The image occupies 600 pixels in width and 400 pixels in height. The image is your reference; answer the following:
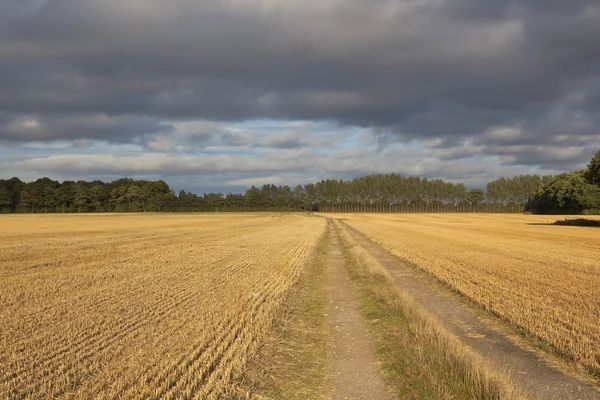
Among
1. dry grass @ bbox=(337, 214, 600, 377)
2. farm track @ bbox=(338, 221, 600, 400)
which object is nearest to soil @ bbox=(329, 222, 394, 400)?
farm track @ bbox=(338, 221, 600, 400)

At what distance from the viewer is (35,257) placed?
83.6 feet

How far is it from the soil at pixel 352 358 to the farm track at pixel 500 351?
2323 mm

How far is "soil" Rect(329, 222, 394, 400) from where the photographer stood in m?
7.30

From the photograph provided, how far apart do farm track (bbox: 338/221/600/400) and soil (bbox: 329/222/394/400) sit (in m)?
2.32

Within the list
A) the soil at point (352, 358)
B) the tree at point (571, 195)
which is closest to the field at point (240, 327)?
the soil at point (352, 358)

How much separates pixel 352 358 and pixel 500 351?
10.9 feet

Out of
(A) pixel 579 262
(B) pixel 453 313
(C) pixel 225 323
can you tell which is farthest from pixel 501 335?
(A) pixel 579 262

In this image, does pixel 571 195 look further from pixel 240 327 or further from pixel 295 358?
pixel 295 358

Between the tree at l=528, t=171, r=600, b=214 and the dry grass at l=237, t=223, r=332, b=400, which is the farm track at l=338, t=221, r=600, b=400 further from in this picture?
the tree at l=528, t=171, r=600, b=214

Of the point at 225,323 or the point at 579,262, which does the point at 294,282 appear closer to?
the point at 225,323

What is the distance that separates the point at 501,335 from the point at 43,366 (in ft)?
33.2

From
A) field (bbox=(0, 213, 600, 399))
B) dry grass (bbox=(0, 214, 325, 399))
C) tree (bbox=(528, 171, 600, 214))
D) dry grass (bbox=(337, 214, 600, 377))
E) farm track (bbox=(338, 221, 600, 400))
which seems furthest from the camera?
tree (bbox=(528, 171, 600, 214))

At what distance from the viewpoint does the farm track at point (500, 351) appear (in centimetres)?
739

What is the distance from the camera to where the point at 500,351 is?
9469 mm
